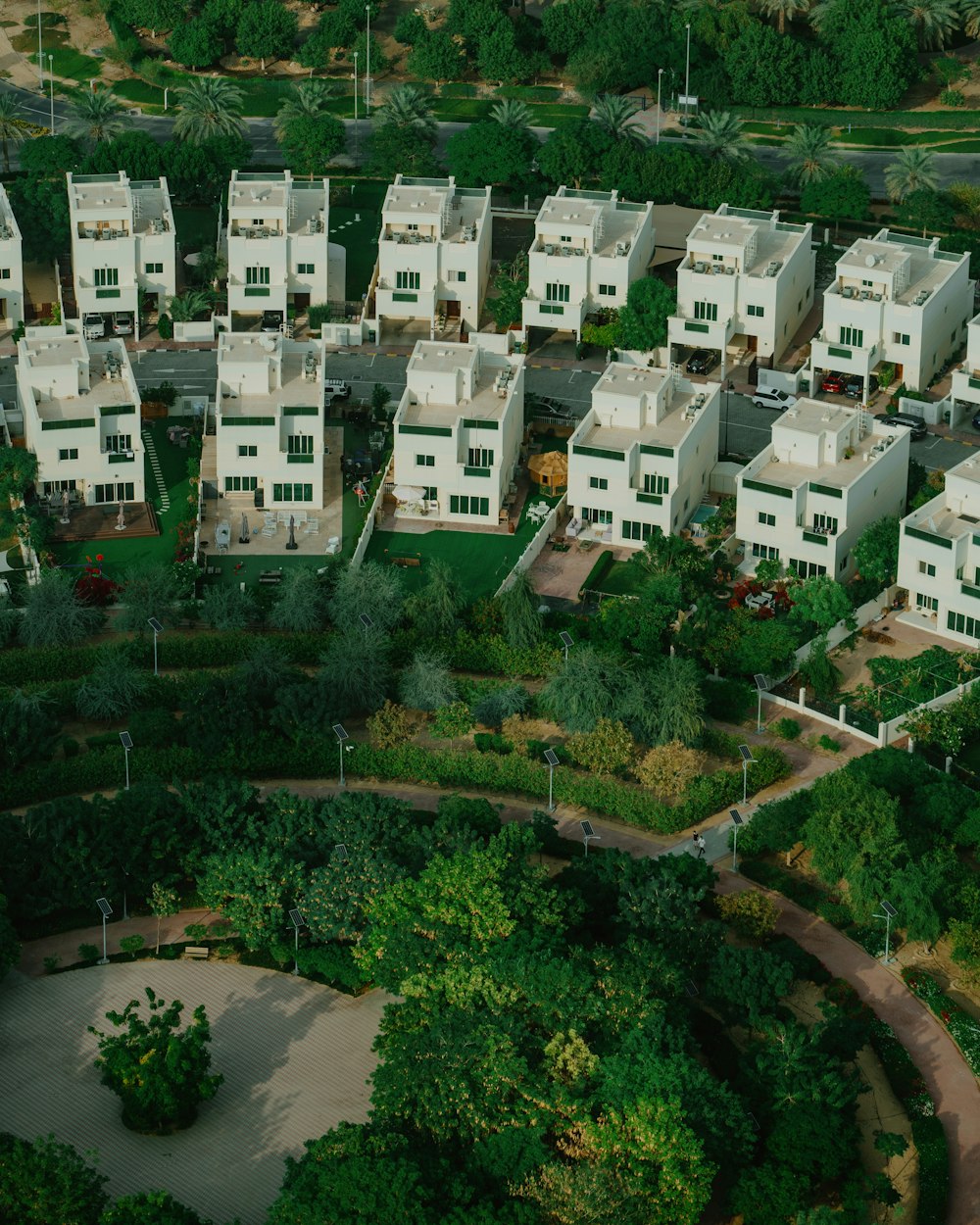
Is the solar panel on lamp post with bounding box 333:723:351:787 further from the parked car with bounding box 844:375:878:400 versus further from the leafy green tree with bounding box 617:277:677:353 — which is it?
the parked car with bounding box 844:375:878:400

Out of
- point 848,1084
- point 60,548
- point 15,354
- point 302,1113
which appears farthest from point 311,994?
point 15,354

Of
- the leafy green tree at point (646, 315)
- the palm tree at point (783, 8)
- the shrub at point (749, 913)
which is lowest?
the shrub at point (749, 913)

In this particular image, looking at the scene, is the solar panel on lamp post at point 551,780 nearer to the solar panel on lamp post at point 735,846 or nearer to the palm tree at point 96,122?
the solar panel on lamp post at point 735,846

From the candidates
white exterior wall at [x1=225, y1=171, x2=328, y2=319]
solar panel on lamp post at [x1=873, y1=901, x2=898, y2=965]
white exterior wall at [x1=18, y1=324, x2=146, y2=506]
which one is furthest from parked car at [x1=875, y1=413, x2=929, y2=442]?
solar panel on lamp post at [x1=873, y1=901, x2=898, y2=965]

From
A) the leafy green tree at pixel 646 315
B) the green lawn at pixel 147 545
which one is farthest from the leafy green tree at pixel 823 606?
the green lawn at pixel 147 545

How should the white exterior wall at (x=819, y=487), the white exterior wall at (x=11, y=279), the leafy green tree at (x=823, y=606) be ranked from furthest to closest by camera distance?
the white exterior wall at (x=11, y=279)
the white exterior wall at (x=819, y=487)
the leafy green tree at (x=823, y=606)

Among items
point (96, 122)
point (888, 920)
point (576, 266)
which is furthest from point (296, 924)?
point (96, 122)

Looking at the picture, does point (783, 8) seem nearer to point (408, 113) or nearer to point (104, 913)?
point (408, 113)

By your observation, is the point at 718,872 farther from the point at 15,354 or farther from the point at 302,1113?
the point at 15,354
